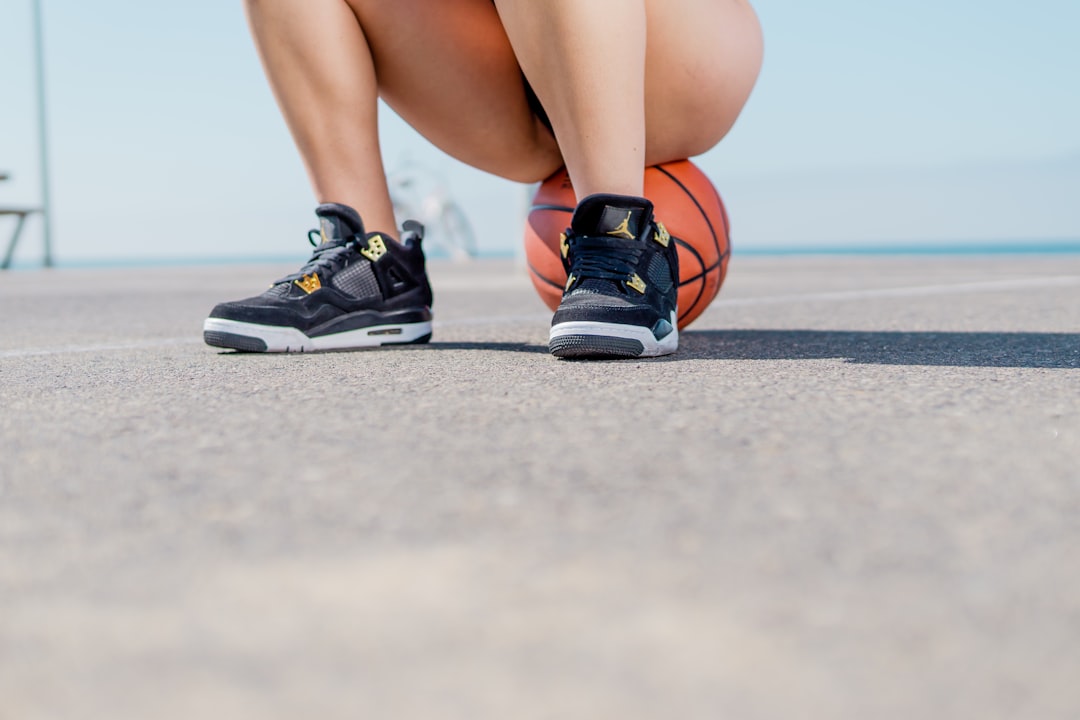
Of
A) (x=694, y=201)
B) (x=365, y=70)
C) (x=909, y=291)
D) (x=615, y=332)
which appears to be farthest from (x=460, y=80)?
(x=909, y=291)

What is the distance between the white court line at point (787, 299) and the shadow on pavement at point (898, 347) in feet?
2.74

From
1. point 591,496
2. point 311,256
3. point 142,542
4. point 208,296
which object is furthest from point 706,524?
point 208,296

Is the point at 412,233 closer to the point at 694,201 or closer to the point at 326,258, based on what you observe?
the point at 326,258

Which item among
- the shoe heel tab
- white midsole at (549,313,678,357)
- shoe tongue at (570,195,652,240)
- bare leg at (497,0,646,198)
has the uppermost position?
bare leg at (497,0,646,198)

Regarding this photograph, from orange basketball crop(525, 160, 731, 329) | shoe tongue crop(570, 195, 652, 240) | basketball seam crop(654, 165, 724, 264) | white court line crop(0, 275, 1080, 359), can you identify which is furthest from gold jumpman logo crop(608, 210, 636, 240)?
white court line crop(0, 275, 1080, 359)

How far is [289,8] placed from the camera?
215cm

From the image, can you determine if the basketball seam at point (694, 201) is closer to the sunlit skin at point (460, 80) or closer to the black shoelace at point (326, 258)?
the sunlit skin at point (460, 80)

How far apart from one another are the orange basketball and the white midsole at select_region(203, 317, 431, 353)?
314 mm

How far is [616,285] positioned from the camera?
180 cm

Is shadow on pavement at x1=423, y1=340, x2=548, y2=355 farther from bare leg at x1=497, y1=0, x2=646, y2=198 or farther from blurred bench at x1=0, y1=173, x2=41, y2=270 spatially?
blurred bench at x1=0, y1=173, x2=41, y2=270

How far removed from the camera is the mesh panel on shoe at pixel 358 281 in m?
2.09

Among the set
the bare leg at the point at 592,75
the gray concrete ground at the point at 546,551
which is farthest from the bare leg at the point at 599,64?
the gray concrete ground at the point at 546,551

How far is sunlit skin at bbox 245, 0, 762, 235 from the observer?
2084 millimetres

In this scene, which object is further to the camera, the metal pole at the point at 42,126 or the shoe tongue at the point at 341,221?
the metal pole at the point at 42,126
